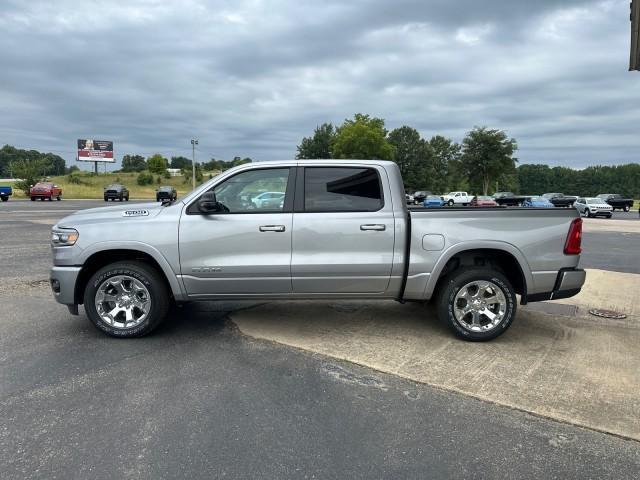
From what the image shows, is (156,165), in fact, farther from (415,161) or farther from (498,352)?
(498,352)

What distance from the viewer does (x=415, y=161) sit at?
86812 millimetres

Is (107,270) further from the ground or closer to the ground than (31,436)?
further from the ground

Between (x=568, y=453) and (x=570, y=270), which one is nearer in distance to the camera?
(x=568, y=453)

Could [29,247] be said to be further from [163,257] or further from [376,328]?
[376,328]

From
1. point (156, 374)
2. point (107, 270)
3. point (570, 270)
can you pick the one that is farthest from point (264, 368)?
point (570, 270)

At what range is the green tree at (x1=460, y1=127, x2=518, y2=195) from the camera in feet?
187

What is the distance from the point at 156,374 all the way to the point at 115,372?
363 mm

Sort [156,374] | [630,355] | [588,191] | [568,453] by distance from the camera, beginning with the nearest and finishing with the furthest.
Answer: [568,453]
[156,374]
[630,355]
[588,191]

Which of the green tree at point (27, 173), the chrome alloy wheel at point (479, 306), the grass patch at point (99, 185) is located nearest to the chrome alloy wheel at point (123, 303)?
the chrome alloy wheel at point (479, 306)

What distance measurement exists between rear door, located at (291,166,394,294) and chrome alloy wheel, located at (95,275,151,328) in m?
1.57

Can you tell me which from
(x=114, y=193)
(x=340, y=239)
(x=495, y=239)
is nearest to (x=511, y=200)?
(x=495, y=239)

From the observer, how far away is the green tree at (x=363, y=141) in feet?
208

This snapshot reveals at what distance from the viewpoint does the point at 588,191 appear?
360ft

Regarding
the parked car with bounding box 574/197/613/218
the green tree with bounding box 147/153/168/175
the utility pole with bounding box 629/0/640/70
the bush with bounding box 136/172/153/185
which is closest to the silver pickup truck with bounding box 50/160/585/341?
the utility pole with bounding box 629/0/640/70
